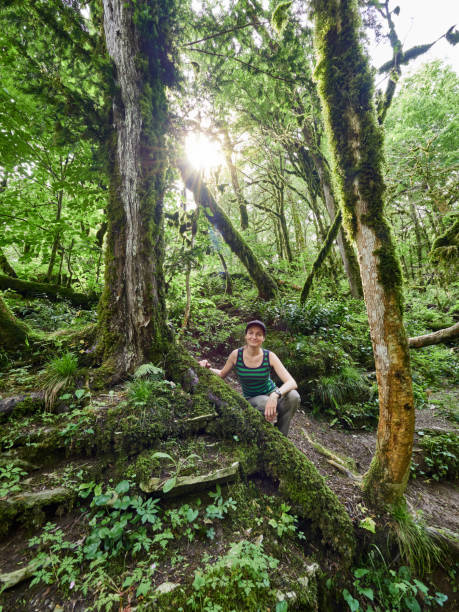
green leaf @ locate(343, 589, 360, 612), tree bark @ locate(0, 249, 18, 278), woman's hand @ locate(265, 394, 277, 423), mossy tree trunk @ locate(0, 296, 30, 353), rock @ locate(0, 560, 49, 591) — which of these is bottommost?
green leaf @ locate(343, 589, 360, 612)

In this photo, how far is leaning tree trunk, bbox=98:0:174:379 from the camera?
11.9ft

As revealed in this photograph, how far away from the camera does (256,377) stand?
3.77 meters

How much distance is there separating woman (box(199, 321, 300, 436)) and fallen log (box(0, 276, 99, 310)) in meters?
5.34

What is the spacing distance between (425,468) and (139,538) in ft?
15.1

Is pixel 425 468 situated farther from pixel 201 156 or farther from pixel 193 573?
pixel 201 156

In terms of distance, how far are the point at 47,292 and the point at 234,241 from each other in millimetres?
5954

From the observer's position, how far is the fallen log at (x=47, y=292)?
6645mm

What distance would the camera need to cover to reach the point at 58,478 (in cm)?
232

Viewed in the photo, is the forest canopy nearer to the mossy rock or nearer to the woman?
the mossy rock

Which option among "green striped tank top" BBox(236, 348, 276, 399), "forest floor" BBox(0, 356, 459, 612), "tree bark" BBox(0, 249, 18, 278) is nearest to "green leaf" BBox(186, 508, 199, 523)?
"forest floor" BBox(0, 356, 459, 612)

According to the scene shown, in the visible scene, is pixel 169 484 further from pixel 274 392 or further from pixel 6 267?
pixel 6 267

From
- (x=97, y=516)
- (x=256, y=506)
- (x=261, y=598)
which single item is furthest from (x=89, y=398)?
(x=261, y=598)

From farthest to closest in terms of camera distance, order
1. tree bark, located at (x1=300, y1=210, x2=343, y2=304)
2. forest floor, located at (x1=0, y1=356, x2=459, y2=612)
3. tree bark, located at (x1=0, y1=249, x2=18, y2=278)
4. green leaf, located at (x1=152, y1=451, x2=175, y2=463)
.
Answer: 1. tree bark, located at (x1=0, y1=249, x2=18, y2=278)
2. tree bark, located at (x1=300, y1=210, x2=343, y2=304)
3. green leaf, located at (x1=152, y1=451, x2=175, y2=463)
4. forest floor, located at (x1=0, y1=356, x2=459, y2=612)

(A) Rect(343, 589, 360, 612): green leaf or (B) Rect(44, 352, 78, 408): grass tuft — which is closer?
(A) Rect(343, 589, 360, 612): green leaf
